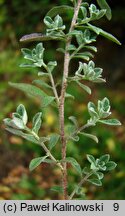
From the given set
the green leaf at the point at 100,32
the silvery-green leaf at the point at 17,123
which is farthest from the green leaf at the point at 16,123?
the green leaf at the point at 100,32

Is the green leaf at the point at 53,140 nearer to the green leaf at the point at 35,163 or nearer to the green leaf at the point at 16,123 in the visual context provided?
the green leaf at the point at 35,163

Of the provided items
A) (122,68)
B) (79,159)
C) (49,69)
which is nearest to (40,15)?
(122,68)

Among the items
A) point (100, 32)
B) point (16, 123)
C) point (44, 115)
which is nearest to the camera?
point (16, 123)

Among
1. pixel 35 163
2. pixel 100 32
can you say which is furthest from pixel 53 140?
pixel 100 32

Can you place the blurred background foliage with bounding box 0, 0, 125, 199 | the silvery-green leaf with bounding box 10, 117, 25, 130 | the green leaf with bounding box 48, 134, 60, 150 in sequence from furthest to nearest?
the blurred background foliage with bounding box 0, 0, 125, 199 < the green leaf with bounding box 48, 134, 60, 150 < the silvery-green leaf with bounding box 10, 117, 25, 130

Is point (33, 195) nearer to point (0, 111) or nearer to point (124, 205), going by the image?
point (0, 111)

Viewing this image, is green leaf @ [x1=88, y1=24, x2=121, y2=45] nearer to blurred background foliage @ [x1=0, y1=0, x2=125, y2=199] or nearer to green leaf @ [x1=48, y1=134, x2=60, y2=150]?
green leaf @ [x1=48, y1=134, x2=60, y2=150]

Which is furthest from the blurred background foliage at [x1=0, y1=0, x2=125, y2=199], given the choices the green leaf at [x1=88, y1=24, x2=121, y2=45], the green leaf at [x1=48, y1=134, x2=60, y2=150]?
the green leaf at [x1=88, y1=24, x2=121, y2=45]

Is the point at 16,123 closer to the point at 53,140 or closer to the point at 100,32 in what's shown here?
the point at 53,140
